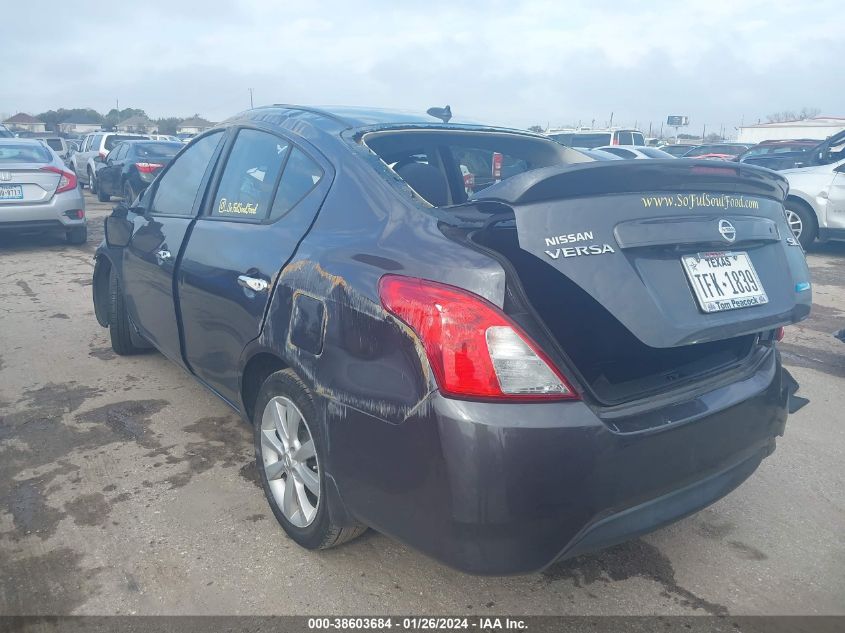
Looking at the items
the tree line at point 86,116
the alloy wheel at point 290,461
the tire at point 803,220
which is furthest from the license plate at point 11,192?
the tree line at point 86,116

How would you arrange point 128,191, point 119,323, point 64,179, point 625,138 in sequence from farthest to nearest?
point 625,138 → point 128,191 → point 64,179 → point 119,323

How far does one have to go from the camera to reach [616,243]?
201 cm

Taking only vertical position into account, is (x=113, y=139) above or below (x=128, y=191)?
above

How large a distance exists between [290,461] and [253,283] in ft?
2.27

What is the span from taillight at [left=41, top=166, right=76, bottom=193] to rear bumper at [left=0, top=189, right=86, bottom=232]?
6cm

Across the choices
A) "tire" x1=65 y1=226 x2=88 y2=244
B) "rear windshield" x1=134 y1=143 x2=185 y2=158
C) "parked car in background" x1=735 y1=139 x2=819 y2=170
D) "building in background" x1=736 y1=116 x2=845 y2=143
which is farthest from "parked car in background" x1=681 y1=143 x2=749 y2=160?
"building in background" x1=736 y1=116 x2=845 y2=143

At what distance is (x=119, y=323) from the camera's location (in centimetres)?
470

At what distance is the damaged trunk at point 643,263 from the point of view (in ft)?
6.45

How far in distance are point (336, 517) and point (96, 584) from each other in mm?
889

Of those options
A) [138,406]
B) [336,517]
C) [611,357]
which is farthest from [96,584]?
[611,357]

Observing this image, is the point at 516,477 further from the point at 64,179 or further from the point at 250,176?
the point at 64,179

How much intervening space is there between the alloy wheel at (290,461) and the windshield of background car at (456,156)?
96 cm

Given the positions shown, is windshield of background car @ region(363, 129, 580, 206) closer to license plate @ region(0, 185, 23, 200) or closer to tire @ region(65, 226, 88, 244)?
license plate @ region(0, 185, 23, 200)

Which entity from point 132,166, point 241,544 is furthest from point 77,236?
point 241,544
